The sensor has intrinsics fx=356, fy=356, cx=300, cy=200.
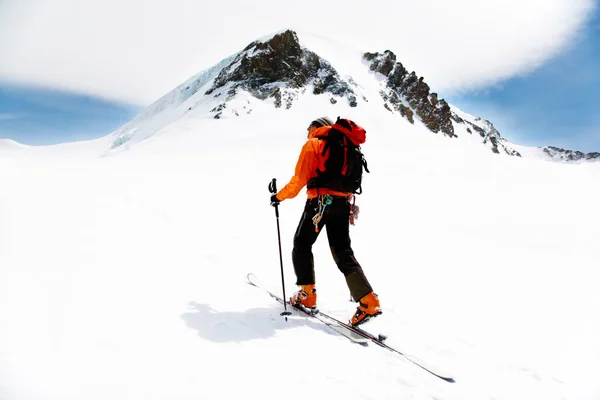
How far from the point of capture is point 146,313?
3.38 metres

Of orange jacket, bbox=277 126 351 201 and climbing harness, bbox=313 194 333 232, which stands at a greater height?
orange jacket, bbox=277 126 351 201

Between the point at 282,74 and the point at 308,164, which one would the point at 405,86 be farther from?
the point at 308,164

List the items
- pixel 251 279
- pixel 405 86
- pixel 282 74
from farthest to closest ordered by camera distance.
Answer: pixel 405 86 < pixel 282 74 < pixel 251 279

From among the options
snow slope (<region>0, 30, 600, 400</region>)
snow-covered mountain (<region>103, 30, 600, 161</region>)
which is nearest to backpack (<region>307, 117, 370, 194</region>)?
snow slope (<region>0, 30, 600, 400</region>)

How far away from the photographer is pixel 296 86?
70.7 metres

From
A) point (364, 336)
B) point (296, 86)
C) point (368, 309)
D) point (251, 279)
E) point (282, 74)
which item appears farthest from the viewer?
point (282, 74)

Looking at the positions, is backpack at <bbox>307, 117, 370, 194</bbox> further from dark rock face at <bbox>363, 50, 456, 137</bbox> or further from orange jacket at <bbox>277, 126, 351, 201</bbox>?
dark rock face at <bbox>363, 50, 456, 137</bbox>

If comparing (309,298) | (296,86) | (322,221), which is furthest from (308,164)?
(296,86)

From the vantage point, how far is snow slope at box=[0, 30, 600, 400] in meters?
2.67

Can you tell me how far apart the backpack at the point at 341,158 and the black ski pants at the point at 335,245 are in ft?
0.62

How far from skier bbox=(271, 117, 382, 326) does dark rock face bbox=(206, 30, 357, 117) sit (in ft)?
207

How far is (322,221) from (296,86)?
70.1m

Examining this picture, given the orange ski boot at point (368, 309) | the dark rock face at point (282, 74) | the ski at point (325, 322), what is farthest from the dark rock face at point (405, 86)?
the orange ski boot at point (368, 309)

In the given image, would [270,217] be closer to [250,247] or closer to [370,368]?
[250,247]
